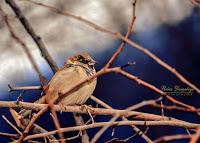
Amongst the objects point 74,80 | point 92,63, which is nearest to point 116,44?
point 92,63

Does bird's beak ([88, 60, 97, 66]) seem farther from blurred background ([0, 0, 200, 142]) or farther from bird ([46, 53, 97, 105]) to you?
blurred background ([0, 0, 200, 142])

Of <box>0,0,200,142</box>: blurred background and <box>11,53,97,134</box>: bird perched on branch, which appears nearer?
<box>11,53,97,134</box>: bird perched on branch

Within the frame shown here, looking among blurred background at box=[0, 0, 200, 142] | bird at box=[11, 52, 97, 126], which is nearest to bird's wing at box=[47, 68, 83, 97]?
bird at box=[11, 52, 97, 126]

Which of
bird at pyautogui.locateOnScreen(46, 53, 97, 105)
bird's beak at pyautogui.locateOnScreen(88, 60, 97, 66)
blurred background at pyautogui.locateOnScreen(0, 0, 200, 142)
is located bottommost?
bird at pyautogui.locateOnScreen(46, 53, 97, 105)

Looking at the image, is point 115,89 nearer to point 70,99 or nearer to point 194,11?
point 70,99

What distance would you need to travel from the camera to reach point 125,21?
2197 millimetres

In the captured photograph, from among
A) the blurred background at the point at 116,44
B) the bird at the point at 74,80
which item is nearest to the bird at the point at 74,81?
the bird at the point at 74,80

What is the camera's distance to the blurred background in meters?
2.11

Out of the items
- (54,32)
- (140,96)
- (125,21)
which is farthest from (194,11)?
(54,32)

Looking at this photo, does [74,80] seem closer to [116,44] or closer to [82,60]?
[82,60]

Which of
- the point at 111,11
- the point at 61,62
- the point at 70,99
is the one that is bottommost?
the point at 70,99

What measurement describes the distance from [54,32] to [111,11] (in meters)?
0.29

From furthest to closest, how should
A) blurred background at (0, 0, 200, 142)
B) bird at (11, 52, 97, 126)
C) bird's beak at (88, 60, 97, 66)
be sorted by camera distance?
blurred background at (0, 0, 200, 142) < bird's beak at (88, 60, 97, 66) < bird at (11, 52, 97, 126)

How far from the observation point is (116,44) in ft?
7.09
